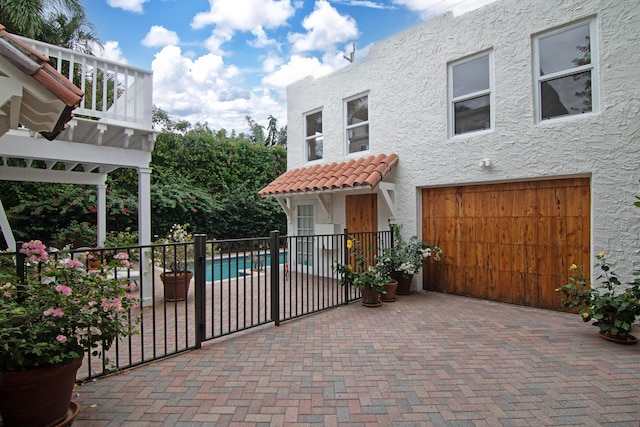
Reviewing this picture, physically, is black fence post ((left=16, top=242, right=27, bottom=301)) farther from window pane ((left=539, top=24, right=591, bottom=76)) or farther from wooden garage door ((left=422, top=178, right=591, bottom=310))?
window pane ((left=539, top=24, right=591, bottom=76))

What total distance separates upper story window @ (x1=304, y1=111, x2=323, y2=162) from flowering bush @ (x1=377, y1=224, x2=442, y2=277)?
346 cm

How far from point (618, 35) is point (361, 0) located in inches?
263

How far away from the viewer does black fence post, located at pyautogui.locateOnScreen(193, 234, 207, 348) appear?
3965 millimetres

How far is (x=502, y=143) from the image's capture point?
18.5 feet

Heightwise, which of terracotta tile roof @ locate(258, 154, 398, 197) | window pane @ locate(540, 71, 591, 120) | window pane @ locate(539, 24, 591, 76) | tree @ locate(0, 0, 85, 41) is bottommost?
terracotta tile roof @ locate(258, 154, 398, 197)

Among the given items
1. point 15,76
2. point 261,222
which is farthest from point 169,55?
point 15,76

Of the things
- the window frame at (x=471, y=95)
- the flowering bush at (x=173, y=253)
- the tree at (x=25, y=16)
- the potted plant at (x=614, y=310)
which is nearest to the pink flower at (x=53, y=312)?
the flowering bush at (x=173, y=253)

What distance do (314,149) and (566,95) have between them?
18.4ft

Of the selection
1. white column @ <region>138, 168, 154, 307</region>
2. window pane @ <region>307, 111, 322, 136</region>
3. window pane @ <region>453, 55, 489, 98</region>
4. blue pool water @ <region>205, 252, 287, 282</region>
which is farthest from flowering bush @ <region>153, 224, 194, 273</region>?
window pane @ <region>453, 55, 489, 98</region>

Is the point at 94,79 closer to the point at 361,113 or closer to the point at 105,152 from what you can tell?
the point at 105,152

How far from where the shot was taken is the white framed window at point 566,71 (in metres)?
4.88

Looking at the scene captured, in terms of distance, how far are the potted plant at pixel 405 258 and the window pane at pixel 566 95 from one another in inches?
116

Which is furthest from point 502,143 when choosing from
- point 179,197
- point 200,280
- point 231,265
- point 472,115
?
point 179,197

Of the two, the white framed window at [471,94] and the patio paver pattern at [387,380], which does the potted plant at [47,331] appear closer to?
the patio paver pattern at [387,380]
